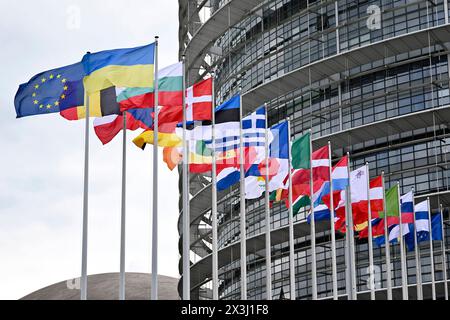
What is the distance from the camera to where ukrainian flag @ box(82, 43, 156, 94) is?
35.6 meters

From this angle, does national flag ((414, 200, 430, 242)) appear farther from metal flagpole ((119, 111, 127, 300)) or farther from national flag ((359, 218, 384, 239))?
metal flagpole ((119, 111, 127, 300))

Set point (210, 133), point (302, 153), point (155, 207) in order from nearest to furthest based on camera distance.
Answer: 1. point (155, 207)
2. point (210, 133)
3. point (302, 153)

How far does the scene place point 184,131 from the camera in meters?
36.5

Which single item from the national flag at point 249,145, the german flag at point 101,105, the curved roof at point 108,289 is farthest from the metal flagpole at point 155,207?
the curved roof at point 108,289

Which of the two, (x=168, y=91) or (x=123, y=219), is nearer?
(x=123, y=219)

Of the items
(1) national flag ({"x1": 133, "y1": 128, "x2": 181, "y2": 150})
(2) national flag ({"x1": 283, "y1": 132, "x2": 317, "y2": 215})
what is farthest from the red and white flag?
(2) national flag ({"x1": 283, "y1": 132, "x2": 317, "y2": 215})

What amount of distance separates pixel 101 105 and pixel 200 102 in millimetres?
3673

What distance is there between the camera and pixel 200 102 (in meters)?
37.6

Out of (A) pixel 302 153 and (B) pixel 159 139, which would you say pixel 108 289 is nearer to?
(A) pixel 302 153

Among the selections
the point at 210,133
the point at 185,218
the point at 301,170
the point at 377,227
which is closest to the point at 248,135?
the point at 210,133

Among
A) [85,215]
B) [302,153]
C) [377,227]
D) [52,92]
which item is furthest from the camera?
[377,227]

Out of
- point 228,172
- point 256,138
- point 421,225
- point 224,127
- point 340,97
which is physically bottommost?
point 228,172

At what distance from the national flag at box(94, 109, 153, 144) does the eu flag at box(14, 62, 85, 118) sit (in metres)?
1.05

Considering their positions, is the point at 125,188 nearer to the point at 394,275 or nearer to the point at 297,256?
the point at 394,275
